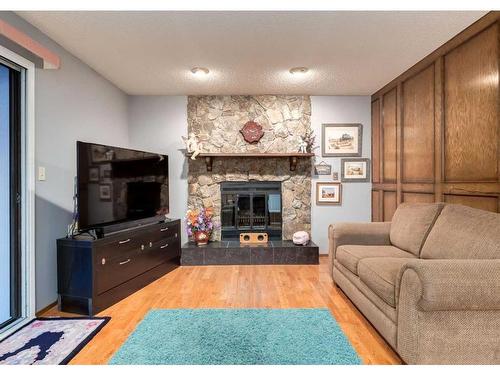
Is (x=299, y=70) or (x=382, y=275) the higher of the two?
(x=299, y=70)

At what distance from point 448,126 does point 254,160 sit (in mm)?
2367

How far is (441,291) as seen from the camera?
4.72 ft

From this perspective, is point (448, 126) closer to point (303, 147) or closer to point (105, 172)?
point (303, 147)

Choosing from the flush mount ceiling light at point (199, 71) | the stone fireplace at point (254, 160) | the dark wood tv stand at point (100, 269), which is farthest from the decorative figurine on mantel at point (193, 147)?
the dark wood tv stand at point (100, 269)

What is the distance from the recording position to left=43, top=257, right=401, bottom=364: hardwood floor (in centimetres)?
186

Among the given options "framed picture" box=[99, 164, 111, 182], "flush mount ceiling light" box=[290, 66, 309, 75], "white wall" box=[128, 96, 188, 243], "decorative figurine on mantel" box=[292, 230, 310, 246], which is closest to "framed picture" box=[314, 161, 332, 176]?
"decorative figurine on mantel" box=[292, 230, 310, 246]

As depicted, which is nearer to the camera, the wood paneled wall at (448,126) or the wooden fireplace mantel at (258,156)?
the wood paneled wall at (448,126)

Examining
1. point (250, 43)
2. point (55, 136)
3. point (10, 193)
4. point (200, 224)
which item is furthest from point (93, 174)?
point (250, 43)

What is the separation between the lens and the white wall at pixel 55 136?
2.37m

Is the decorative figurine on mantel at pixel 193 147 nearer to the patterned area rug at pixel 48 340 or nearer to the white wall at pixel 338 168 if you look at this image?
the white wall at pixel 338 168

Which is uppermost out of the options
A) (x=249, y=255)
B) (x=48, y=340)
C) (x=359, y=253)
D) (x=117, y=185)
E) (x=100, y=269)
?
(x=117, y=185)

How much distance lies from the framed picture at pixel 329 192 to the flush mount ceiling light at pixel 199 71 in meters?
2.18

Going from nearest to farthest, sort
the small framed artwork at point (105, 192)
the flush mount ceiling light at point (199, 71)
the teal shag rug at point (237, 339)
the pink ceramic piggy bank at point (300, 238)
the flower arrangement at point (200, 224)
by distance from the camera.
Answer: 1. the teal shag rug at point (237, 339)
2. the small framed artwork at point (105, 192)
3. the flush mount ceiling light at point (199, 71)
4. the pink ceramic piggy bank at point (300, 238)
5. the flower arrangement at point (200, 224)

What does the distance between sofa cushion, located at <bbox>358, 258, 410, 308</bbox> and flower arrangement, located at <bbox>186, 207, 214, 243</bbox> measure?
2264mm
